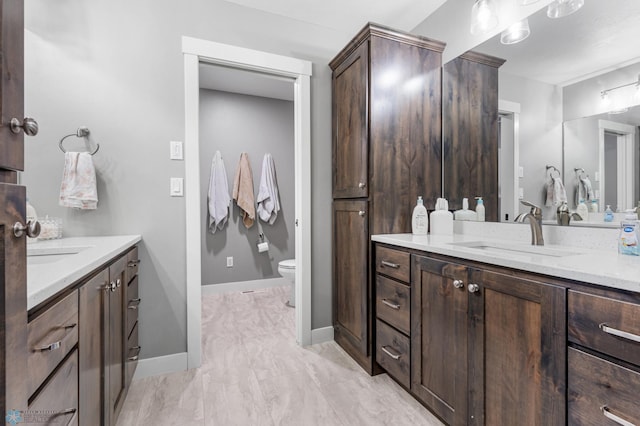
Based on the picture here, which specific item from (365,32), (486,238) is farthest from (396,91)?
(486,238)

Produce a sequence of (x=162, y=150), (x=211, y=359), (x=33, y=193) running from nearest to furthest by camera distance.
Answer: (x=33, y=193)
(x=162, y=150)
(x=211, y=359)

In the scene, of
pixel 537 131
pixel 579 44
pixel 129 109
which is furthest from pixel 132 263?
pixel 579 44

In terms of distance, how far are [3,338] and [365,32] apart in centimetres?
214

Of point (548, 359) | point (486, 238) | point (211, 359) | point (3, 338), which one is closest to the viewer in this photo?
point (3, 338)

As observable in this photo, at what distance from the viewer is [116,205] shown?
1883 millimetres

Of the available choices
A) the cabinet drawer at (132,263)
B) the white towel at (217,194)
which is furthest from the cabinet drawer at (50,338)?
the white towel at (217,194)

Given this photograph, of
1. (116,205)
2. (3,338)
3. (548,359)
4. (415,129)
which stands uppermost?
(415,129)

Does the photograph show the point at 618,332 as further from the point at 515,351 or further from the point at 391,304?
the point at 391,304

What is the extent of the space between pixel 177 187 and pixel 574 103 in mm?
2286

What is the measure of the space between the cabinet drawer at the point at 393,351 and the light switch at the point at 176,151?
1664mm

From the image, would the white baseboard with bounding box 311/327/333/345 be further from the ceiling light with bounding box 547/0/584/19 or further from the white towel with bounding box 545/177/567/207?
the ceiling light with bounding box 547/0/584/19

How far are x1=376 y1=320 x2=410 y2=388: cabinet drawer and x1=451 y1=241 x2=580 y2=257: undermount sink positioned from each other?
2.01 ft

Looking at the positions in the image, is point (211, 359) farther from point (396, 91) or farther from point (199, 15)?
point (199, 15)

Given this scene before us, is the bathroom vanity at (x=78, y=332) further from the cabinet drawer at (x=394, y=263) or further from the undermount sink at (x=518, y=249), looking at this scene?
the undermount sink at (x=518, y=249)
